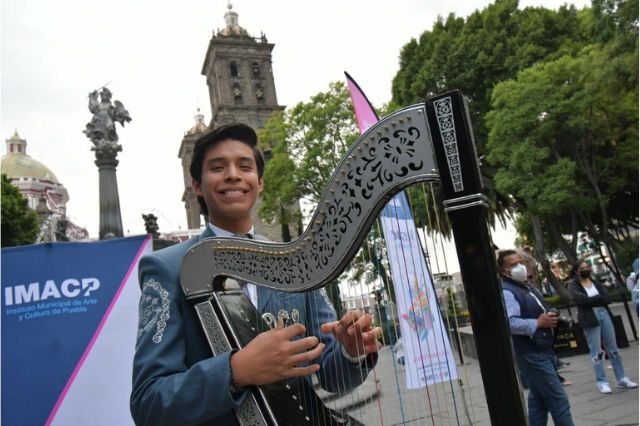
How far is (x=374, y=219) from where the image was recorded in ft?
4.21

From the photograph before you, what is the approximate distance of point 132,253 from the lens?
3260 millimetres

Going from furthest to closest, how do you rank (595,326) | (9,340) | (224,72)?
(224,72), (595,326), (9,340)

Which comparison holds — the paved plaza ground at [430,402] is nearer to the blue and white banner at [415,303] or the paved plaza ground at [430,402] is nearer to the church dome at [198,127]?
the blue and white banner at [415,303]

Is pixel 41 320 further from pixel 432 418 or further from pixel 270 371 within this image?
pixel 432 418

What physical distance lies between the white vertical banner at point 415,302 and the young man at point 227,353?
0.49 feet

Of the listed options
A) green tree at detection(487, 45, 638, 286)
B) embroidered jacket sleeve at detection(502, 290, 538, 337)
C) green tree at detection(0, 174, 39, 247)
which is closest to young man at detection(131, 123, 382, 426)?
embroidered jacket sleeve at detection(502, 290, 538, 337)

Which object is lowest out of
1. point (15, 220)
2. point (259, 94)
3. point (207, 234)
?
point (207, 234)

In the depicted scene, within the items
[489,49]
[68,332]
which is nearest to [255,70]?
[489,49]

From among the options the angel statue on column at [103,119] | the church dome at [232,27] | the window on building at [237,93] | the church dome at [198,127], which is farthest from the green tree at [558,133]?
the church dome at [198,127]

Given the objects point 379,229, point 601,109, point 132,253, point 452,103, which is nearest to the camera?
point 452,103

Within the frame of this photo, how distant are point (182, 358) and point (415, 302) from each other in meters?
0.78

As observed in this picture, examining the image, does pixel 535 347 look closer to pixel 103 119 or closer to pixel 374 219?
pixel 374 219

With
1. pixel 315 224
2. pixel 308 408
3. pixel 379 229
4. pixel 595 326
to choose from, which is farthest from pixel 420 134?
pixel 595 326

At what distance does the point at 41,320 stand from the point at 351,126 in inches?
680
